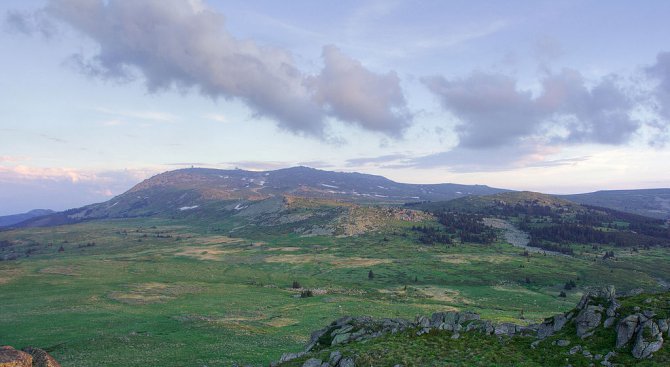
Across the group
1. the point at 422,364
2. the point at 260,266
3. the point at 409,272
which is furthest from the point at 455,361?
the point at 260,266

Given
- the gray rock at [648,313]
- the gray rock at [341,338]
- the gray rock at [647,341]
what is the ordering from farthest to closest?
the gray rock at [341,338] → the gray rock at [648,313] → the gray rock at [647,341]

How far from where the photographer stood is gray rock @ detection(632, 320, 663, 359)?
2362cm

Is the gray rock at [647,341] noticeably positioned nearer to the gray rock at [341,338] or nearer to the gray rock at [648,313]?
the gray rock at [648,313]

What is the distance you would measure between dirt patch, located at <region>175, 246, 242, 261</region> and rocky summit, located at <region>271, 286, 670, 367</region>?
144m

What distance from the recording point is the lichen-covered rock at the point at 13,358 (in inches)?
955

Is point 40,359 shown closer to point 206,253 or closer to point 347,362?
point 347,362

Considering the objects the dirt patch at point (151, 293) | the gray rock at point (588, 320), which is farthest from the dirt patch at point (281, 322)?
the gray rock at point (588, 320)

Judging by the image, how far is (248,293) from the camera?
89750 mm

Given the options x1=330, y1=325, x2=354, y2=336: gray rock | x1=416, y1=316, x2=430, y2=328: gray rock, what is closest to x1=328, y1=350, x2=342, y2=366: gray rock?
x1=330, y1=325, x2=354, y2=336: gray rock

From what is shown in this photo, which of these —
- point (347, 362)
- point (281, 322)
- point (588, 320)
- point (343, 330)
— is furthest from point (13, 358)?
point (281, 322)

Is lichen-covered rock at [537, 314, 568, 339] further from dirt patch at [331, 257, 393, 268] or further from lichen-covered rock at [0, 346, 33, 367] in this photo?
dirt patch at [331, 257, 393, 268]

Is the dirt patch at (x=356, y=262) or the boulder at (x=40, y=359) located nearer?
the boulder at (x=40, y=359)

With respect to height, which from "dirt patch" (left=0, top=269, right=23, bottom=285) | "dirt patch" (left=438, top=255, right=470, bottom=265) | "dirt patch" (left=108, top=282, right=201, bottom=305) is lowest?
"dirt patch" (left=438, top=255, right=470, bottom=265)

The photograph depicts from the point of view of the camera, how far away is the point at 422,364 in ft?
87.5
